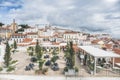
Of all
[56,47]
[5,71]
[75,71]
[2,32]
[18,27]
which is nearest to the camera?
[75,71]

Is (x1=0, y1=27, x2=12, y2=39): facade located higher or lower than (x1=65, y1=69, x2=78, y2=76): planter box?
higher

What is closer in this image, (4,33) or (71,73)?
(71,73)

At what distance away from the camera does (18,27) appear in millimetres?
147750

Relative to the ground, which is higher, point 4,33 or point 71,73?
point 4,33

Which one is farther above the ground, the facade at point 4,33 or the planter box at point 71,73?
the facade at point 4,33

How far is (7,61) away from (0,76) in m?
7.50

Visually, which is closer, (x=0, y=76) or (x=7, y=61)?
(x=0, y=76)

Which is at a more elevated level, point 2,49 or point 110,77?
point 2,49

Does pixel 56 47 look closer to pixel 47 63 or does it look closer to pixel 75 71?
pixel 47 63

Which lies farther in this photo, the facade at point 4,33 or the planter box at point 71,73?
the facade at point 4,33

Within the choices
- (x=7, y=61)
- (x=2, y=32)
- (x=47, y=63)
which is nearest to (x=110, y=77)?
(x=47, y=63)

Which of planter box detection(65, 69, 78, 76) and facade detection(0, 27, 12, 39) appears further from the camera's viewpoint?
facade detection(0, 27, 12, 39)

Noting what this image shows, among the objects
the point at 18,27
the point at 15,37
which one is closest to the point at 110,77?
the point at 15,37

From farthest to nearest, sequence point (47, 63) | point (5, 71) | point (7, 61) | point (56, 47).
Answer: point (56, 47) → point (47, 63) → point (7, 61) → point (5, 71)
